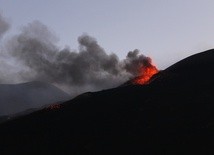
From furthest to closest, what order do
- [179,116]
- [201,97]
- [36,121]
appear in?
[36,121], [201,97], [179,116]

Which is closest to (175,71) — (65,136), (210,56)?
(210,56)

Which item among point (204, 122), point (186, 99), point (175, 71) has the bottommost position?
point (204, 122)

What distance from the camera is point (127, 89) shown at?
9056 cm

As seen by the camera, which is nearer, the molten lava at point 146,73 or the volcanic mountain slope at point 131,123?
the volcanic mountain slope at point 131,123

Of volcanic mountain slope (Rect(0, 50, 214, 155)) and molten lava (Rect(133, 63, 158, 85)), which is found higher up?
molten lava (Rect(133, 63, 158, 85))

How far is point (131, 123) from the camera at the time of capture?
229ft

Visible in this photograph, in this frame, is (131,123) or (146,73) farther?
(146,73)

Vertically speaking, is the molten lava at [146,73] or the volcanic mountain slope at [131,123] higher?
the molten lava at [146,73]

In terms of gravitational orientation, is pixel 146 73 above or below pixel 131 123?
above

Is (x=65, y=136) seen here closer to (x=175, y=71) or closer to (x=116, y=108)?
(x=116, y=108)

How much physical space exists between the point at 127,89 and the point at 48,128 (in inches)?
863

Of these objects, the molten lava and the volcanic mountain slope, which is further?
the molten lava

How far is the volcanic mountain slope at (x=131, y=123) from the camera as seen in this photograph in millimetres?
59125

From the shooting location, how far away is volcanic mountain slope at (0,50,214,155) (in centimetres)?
5912
